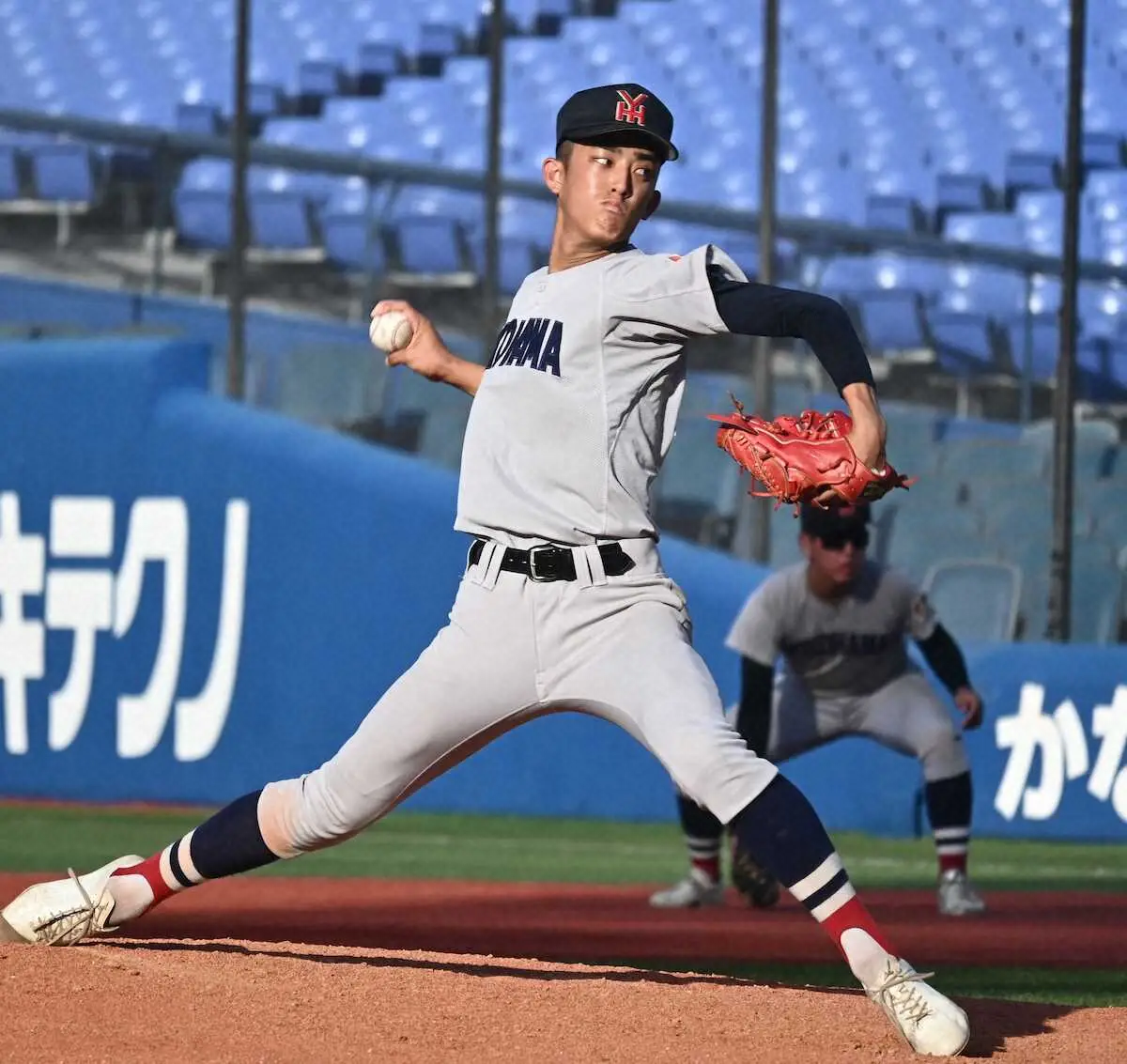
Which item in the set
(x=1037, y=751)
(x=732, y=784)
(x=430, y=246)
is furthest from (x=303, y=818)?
(x=430, y=246)

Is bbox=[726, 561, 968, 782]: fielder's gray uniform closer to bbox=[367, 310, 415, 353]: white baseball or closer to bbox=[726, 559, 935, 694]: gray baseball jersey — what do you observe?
bbox=[726, 559, 935, 694]: gray baseball jersey

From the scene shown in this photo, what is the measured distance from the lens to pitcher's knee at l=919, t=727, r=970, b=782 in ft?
22.2

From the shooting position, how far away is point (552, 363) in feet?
12.2

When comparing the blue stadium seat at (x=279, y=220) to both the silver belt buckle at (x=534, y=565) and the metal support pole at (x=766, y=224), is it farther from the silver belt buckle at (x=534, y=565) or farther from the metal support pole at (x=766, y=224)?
the silver belt buckle at (x=534, y=565)

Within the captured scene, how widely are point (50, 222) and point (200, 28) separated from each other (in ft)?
19.4

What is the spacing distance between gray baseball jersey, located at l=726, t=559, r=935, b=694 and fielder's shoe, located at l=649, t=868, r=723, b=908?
2.34ft

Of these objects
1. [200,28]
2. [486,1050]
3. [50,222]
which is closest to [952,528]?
[50,222]

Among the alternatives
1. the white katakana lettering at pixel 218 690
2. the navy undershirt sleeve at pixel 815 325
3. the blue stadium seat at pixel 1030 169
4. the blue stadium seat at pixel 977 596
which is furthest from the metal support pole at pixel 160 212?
the navy undershirt sleeve at pixel 815 325

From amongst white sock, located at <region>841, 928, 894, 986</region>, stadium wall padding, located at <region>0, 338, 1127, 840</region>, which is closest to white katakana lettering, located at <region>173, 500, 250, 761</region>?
stadium wall padding, located at <region>0, 338, 1127, 840</region>

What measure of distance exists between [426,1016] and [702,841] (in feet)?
9.73

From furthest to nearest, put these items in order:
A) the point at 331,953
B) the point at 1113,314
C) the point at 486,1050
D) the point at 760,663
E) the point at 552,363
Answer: the point at 1113,314 < the point at 760,663 < the point at 331,953 < the point at 552,363 < the point at 486,1050

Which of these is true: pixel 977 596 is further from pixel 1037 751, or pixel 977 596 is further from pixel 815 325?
pixel 815 325

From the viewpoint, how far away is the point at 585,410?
3.71 meters

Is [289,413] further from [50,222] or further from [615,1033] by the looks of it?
[615,1033]
